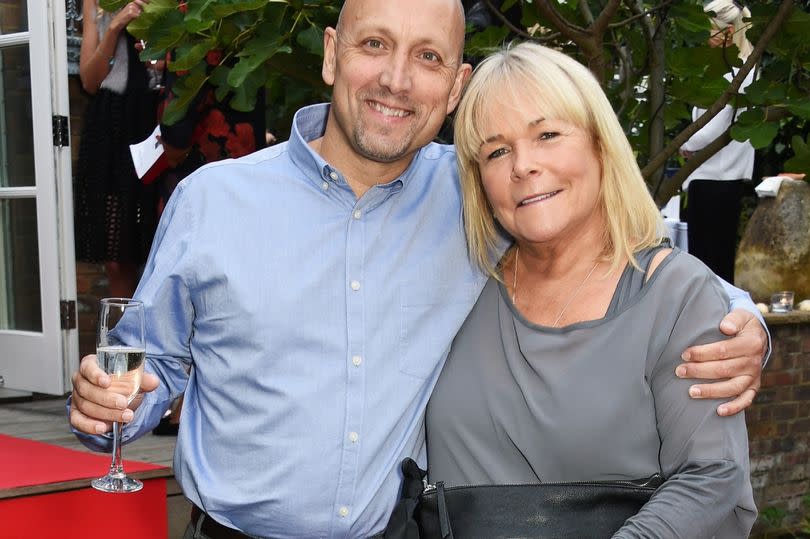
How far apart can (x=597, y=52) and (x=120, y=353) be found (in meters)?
1.81

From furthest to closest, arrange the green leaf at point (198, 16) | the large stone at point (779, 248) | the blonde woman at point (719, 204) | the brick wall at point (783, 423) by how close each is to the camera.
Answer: the large stone at point (779, 248), the blonde woman at point (719, 204), the brick wall at point (783, 423), the green leaf at point (198, 16)

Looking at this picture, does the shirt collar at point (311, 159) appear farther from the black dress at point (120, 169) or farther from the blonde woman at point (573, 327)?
the black dress at point (120, 169)

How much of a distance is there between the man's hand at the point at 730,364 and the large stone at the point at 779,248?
422 cm

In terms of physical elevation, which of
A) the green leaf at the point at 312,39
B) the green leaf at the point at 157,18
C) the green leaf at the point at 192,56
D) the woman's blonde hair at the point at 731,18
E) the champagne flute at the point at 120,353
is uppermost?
the woman's blonde hair at the point at 731,18

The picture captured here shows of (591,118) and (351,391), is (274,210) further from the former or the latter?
(591,118)

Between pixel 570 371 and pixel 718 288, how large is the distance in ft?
1.05

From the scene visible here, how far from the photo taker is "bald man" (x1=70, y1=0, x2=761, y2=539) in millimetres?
2111

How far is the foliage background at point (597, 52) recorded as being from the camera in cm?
268

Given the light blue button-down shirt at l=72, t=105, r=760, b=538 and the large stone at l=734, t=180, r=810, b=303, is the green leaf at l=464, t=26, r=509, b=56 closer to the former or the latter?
the light blue button-down shirt at l=72, t=105, r=760, b=538

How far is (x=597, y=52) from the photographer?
3191 mm

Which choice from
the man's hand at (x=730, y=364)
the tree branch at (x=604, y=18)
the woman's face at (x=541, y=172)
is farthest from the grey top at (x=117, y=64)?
the man's hand at (x=730, y=364)

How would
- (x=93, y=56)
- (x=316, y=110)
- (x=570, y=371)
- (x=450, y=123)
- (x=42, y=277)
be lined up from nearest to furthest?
(x=570, y=371)
(x=316, y=110)
(x=450, y=123)
(x=93, y=56)
(x=42, y=277)

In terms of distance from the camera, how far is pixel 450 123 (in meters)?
3.73

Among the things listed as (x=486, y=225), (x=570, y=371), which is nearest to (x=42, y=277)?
(x=486, y=225)
